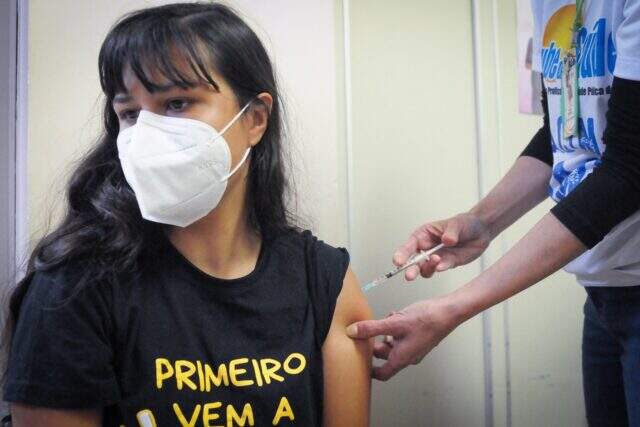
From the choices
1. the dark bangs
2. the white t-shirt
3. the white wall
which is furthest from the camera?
the white wall

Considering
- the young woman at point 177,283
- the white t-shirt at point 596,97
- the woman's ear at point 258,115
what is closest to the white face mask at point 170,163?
the young woman at point 177,283

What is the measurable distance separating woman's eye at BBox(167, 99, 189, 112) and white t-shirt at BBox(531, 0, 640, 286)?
2.37 ft

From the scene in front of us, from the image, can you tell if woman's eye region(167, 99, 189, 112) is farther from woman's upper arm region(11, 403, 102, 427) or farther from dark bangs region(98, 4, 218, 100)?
woman's upper arm region(11, 403, 102, 427)

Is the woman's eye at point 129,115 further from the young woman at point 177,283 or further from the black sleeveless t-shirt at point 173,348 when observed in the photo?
the black sleeveless t-shirt at point 173,348

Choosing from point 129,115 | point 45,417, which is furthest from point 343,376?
point 129,115

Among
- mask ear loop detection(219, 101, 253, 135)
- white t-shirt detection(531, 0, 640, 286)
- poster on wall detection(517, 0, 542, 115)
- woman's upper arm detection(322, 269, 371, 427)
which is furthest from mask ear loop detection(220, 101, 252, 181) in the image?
poster on wall detection(517, 0, 542, 115)

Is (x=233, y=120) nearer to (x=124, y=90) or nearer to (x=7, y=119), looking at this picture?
(x=124, y=90)

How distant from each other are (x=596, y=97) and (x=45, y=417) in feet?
3.51

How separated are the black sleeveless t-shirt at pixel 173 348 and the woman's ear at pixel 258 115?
10.6 inches

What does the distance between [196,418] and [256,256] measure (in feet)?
1.13

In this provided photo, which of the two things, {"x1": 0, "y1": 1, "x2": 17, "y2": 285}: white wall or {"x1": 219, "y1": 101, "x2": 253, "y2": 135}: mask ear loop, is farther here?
{"x1": 0, "y1": 1, "x2": 17, "y2": 285}: white wall

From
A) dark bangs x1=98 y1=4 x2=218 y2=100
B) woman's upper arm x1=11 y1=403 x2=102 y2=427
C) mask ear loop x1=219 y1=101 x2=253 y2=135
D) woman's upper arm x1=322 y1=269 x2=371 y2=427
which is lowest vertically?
woman's upper arm x1=322 y1=269 x2=371 y2=427

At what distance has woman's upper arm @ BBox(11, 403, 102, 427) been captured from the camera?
2.83ft

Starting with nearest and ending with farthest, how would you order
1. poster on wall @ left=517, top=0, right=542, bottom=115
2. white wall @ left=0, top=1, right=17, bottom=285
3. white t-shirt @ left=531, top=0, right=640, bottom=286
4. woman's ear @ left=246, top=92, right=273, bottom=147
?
white t-shirt @ left=531, top=0, right=640, bottom=286 < woman's ear @ left=246, top=92, right=273, bottom=147 < white wall @ left=0, top=1, right=17, bottom=285 < poster on wall @ left=517, top=0, right=542, bottom=115
